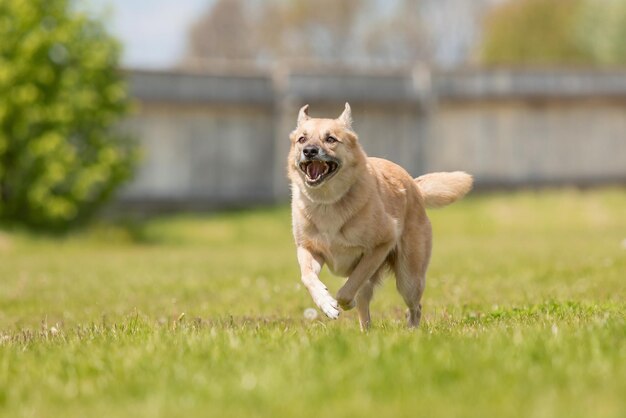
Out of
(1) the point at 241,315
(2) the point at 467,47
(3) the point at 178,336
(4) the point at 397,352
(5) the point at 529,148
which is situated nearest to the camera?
(4) the point at 397,352

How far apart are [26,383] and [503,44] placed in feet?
133

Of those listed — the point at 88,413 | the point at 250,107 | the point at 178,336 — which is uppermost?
the point at 88,413

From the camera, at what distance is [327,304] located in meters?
6.53

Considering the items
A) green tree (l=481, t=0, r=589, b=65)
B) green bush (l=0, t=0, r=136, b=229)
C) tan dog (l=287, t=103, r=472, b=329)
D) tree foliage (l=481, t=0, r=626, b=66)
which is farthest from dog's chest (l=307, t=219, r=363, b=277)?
green tree (l=481, t=0, r=589, b=65)

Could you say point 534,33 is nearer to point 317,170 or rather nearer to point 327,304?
point 317,170

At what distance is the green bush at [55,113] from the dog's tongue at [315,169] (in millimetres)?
13857

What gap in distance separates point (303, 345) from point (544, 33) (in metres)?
40.8

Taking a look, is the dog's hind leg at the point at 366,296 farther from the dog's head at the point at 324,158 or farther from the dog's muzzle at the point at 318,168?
the dog's muzzle at the point at 318,168

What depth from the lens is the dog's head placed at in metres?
6.95

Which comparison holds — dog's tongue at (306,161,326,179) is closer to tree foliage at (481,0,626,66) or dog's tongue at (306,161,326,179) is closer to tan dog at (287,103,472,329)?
tan dog at (287,103,472,329)

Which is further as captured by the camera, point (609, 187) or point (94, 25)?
point (609, 187)

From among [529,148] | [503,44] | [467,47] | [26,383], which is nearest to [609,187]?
[529,148]

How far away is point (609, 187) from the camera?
26391mm

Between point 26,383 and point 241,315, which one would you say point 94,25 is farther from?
point 26,383
